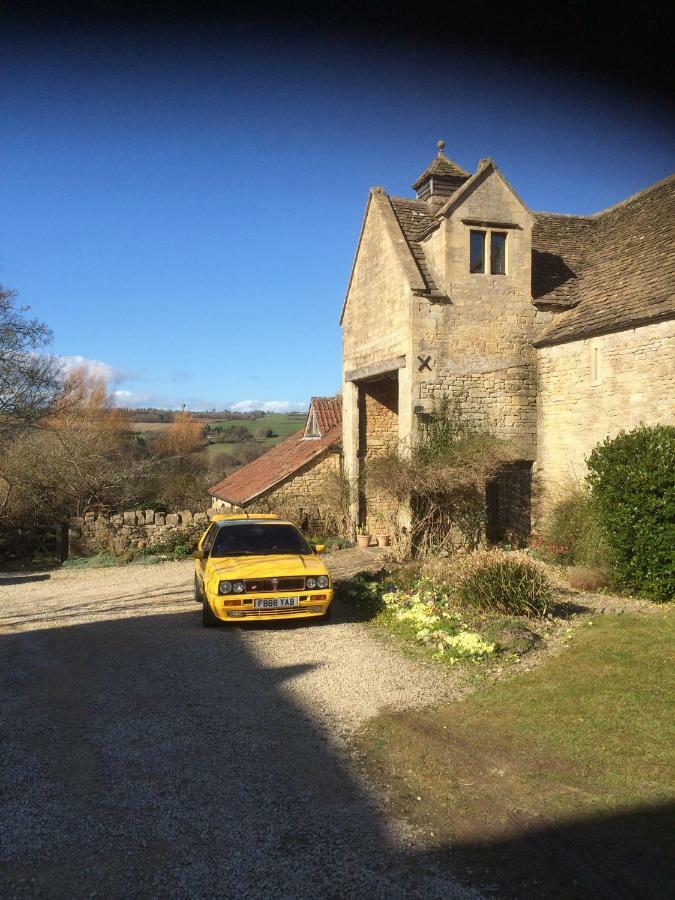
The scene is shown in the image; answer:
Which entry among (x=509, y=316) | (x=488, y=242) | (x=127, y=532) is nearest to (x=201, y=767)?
(x=509, y=316)

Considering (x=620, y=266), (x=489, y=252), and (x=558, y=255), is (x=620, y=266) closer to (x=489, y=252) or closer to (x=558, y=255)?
(x=558, y=255)

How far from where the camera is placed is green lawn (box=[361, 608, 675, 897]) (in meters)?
3.83

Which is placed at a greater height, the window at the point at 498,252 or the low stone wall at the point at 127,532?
the window at the point at 498,252

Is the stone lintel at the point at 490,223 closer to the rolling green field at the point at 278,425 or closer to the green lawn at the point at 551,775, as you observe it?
the green lawn at the point at 551,775

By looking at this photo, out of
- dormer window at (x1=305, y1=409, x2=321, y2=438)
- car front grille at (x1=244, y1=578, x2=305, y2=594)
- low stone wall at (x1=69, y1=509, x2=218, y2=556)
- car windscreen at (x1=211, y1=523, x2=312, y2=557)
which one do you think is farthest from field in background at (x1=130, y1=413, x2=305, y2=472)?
car front grille at (x1=244, y1=578, x2=305, y2=594)

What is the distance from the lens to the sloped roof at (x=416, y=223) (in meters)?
16.0

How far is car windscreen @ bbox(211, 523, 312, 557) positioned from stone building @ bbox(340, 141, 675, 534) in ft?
18.1

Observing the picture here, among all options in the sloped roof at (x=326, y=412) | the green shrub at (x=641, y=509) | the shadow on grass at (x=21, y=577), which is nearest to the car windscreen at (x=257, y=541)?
the green shrub at (x=641, y=509)

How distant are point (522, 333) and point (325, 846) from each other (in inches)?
547

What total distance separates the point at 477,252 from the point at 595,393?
4.60m

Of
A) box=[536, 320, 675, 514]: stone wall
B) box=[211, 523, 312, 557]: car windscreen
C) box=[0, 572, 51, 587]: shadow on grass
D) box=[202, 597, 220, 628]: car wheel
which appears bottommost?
box=[0, 572, 51, 587]: shadow on grass

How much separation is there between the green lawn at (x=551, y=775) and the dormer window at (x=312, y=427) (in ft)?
59.9

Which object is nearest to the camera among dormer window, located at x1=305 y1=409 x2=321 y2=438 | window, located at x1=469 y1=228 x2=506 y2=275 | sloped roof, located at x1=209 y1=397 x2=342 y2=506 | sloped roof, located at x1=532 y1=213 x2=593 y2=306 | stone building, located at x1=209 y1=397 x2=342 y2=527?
window, located at x1=469 y1=228 x2=506 y2=275

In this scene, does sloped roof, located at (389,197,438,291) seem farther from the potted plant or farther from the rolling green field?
the rolling green field
